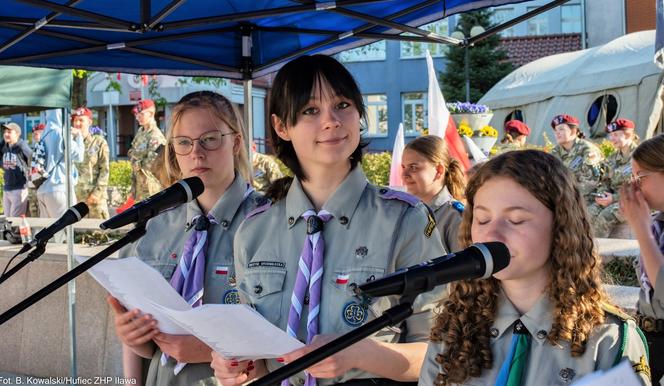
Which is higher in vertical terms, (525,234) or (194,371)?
(525,234)

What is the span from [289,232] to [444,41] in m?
2.14

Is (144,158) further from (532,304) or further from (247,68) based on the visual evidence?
(532,304)

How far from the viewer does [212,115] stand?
10.0 feet

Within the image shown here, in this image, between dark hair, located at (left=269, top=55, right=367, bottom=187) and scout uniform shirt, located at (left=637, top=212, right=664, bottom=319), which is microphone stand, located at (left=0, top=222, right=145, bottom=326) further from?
scout uniform shirt, located at (left=637, top=212, right=664, bottom=319)

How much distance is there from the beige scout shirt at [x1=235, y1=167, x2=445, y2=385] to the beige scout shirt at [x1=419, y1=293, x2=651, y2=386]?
0.31 meters

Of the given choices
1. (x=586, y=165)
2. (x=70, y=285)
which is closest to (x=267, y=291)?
(x=70, y=285)

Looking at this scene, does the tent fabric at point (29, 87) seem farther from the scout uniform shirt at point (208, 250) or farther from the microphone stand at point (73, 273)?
the microphone stand at point (73, 273)

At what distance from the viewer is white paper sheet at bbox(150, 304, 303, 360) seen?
1863 millimetres

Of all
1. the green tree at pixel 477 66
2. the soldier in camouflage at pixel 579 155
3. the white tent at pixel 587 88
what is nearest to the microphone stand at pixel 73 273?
the soldier in camouflage at pixel 579 155

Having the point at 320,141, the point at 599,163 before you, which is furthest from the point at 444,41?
the point at 599,163

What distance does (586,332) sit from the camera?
1.98 meters

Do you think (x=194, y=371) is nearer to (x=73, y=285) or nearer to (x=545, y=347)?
(x=545, y=347)

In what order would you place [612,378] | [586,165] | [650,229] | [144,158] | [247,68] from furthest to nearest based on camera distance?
[144,158] < [586,165] < [247,68] < [650,229] < [612,378]

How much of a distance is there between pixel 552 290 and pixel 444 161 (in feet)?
8.17
